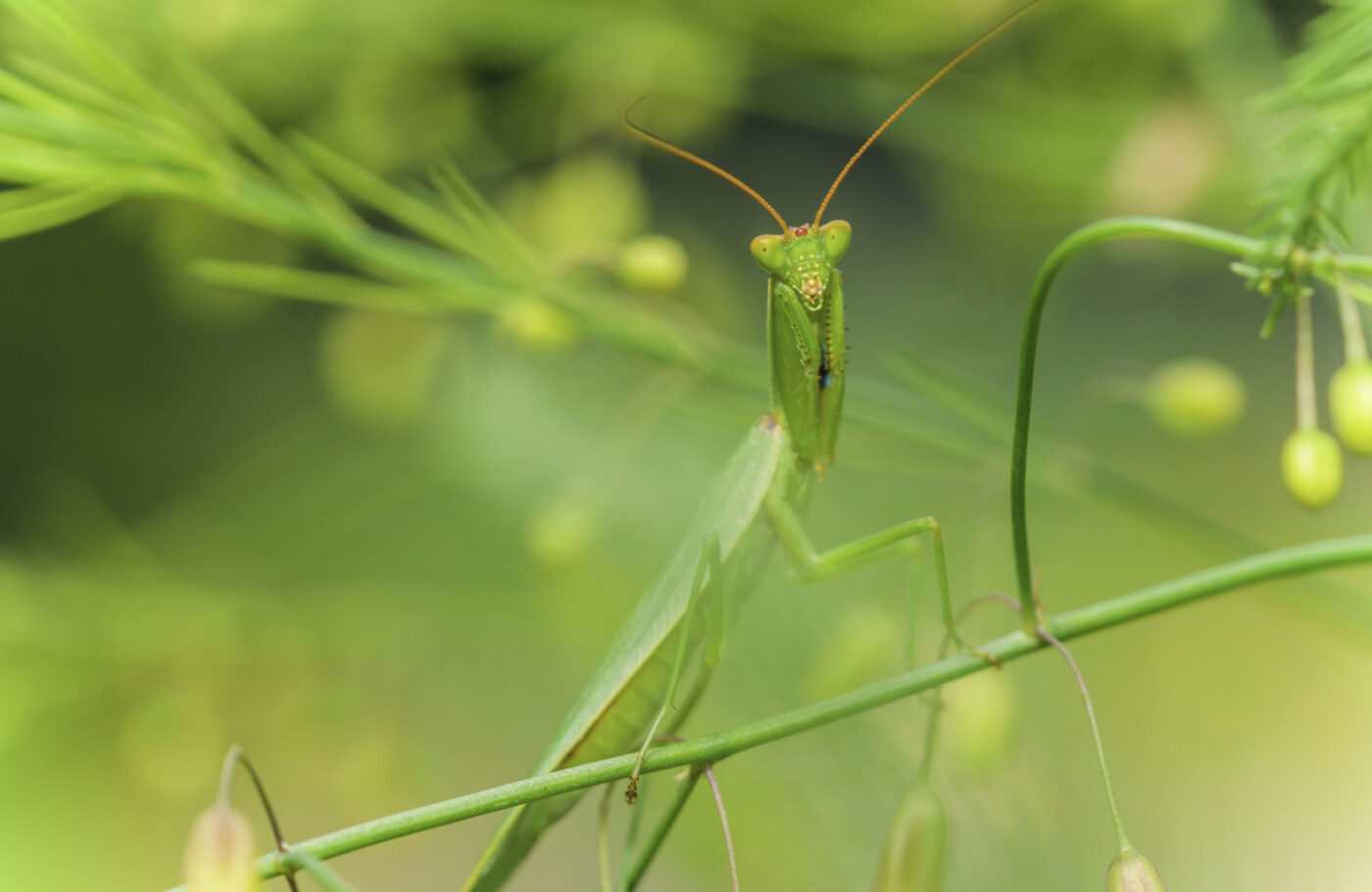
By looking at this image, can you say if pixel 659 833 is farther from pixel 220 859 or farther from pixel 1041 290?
pixel 1041 290

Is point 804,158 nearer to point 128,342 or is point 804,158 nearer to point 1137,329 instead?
point 1137,329

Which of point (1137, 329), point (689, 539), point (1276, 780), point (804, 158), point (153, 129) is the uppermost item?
point (804, 158)

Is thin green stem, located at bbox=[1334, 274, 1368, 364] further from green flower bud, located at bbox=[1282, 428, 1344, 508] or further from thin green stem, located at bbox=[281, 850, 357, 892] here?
thin green stem, located at bbox=[281, 850, 357, 892]

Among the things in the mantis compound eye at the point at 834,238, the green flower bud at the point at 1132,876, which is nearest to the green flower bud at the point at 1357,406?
the green flower bud at the point at 1132,876

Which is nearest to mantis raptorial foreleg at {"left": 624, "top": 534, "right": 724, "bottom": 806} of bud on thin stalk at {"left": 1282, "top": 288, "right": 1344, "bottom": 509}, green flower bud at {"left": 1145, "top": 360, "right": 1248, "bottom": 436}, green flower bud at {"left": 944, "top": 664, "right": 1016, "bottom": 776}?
green flower bud at {"left": 944, "top": 664, "right": 1016, "bottom": 776}

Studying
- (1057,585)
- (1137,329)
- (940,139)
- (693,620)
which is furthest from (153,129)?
(1137,329)

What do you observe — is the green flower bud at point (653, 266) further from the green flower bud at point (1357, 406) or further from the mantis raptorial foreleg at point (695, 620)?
the green flower bud at point (1357, 406)
